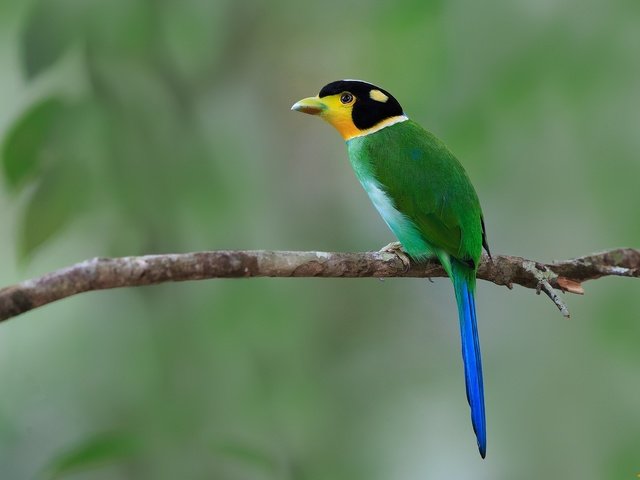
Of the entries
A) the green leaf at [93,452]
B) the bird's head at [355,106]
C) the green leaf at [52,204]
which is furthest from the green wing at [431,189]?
the green leaf at [93,452]

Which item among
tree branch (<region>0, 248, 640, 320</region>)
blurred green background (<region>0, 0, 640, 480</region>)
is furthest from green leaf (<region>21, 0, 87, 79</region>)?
tree branch (<region>0, 248, 640, 320</region>)

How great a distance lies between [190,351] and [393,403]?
0.89 m

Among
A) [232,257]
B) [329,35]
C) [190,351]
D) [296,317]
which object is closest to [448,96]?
[329,35]

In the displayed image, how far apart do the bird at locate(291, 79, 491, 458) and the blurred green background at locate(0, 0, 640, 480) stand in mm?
115

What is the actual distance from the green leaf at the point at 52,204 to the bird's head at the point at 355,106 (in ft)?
2.85

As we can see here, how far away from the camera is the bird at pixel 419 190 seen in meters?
2.25

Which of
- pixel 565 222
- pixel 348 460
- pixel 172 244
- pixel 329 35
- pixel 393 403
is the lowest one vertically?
pixel 348 460

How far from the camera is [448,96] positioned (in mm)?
2645

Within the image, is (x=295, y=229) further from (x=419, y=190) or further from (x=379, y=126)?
(x=419, y=190)

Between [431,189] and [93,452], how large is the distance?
115 centimetres

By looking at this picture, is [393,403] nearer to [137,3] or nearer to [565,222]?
[565,222]

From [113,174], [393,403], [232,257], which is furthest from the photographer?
[393,403]

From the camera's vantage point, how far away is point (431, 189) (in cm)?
236

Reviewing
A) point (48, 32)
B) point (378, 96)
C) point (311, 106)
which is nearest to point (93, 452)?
point (48, 32)
